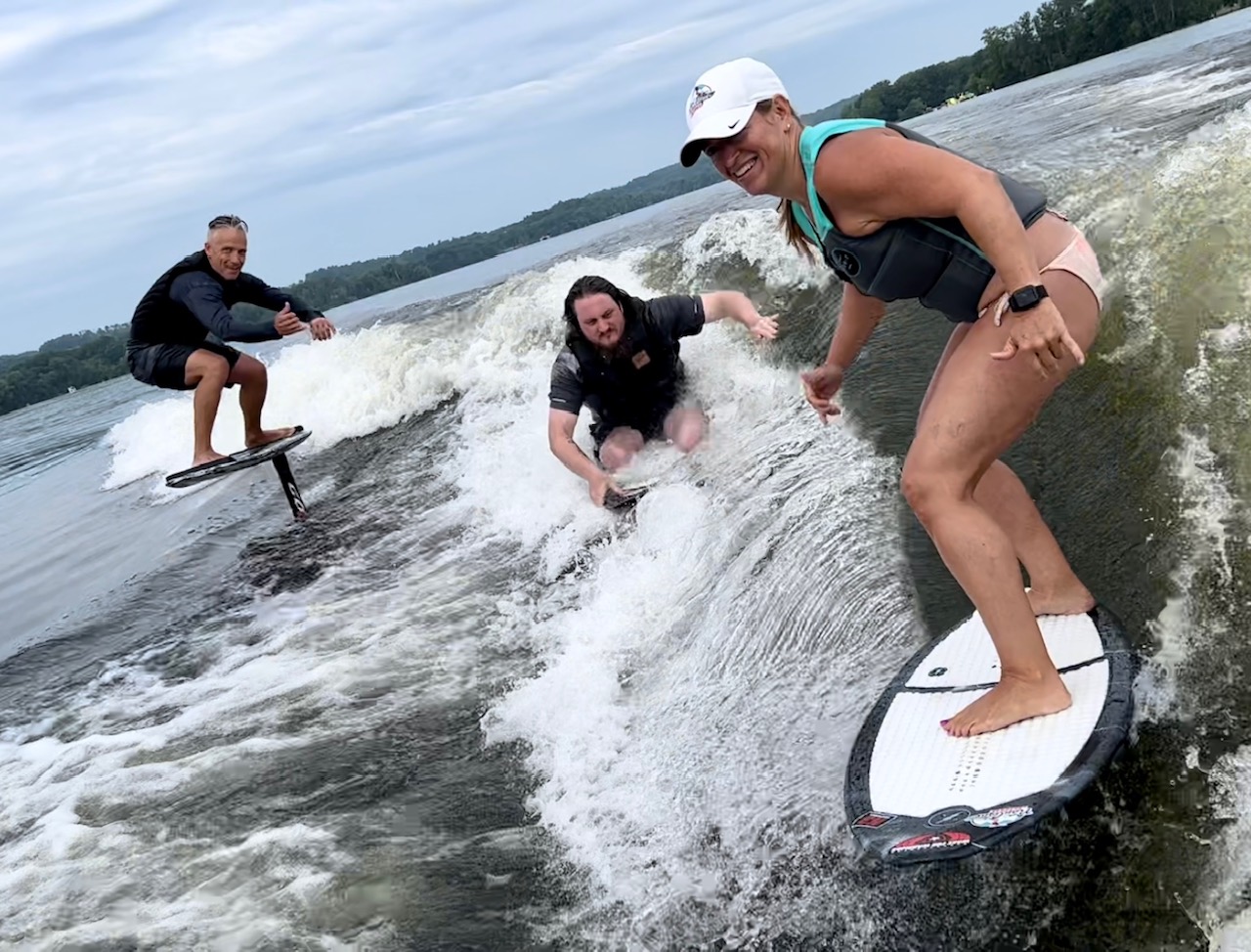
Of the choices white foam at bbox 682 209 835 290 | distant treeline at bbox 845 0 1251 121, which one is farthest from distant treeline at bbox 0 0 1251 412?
white foam at bbox 682 209 835 290

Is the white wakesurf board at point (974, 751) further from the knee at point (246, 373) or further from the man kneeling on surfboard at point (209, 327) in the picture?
the knee at point (246, 373)

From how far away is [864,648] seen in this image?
167 inches

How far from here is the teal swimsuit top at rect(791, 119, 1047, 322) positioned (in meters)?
3.07

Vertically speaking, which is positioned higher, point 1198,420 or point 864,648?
point 1198,420

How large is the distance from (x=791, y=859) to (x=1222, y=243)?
419 cm

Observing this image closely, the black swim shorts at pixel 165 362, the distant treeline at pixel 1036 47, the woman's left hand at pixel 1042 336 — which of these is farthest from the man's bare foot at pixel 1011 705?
the distant treeline at pixel 1036 47

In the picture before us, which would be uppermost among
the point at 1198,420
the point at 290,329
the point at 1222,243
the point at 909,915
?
the point at 290,329

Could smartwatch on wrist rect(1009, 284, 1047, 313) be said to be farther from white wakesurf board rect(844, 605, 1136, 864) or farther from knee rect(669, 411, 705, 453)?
knee rect(669, 411, 705, 453)

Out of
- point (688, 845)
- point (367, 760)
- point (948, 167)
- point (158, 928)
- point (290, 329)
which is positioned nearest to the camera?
point (948, 167)

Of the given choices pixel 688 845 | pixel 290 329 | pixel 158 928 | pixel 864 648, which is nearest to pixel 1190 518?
pixel 864 648

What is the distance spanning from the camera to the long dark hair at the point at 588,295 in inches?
284

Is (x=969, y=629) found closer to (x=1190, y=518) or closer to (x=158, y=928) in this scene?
(x=1190, y=518)

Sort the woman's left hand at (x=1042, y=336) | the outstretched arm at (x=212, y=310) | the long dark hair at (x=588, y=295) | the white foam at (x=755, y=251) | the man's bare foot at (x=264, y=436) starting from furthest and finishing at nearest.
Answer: the white foam at (x=755, y=251) → the man's bare foot at (x=264, y=436) → the outstretched arm at (x=212, y=310) → the long dark hair at (x=588, y=295) → the woman's left hand at (x=1042, y=336)

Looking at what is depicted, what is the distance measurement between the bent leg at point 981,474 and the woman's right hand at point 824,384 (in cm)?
88
